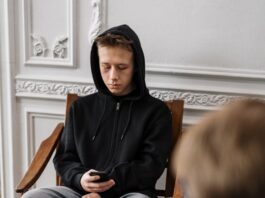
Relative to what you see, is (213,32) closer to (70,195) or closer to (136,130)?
(136,130)

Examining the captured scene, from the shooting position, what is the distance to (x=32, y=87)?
1943 mm

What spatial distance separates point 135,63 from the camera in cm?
159

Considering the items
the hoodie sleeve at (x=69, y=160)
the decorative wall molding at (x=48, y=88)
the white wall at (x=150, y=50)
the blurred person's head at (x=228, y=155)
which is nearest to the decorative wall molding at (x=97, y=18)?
the white wall at (x=150, y=50)

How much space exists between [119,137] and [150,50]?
1.45 feet

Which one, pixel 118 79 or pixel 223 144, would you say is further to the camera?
pixel 118 79

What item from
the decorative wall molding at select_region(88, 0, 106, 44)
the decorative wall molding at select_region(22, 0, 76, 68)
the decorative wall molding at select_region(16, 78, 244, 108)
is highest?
the decorative wall molding at select_region(88, 0, 106, 44)

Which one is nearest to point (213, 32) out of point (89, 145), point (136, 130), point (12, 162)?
point (136, 130)

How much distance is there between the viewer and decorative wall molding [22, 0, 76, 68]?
1860 millimetres

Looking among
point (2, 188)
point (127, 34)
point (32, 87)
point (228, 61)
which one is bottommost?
point (2, 188)

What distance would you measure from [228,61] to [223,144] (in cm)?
125

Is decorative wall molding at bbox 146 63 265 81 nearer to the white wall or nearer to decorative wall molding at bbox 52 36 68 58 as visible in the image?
the white wall

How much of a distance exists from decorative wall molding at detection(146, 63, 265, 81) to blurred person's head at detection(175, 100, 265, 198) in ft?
3.87

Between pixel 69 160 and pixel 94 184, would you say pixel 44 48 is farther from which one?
pixel 94 184

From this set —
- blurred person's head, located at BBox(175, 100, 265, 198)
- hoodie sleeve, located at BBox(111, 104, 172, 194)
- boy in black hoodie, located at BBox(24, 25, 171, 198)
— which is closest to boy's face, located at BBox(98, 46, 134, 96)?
boy in black hoodie, located at BBox(24, 25, 171, 198)
